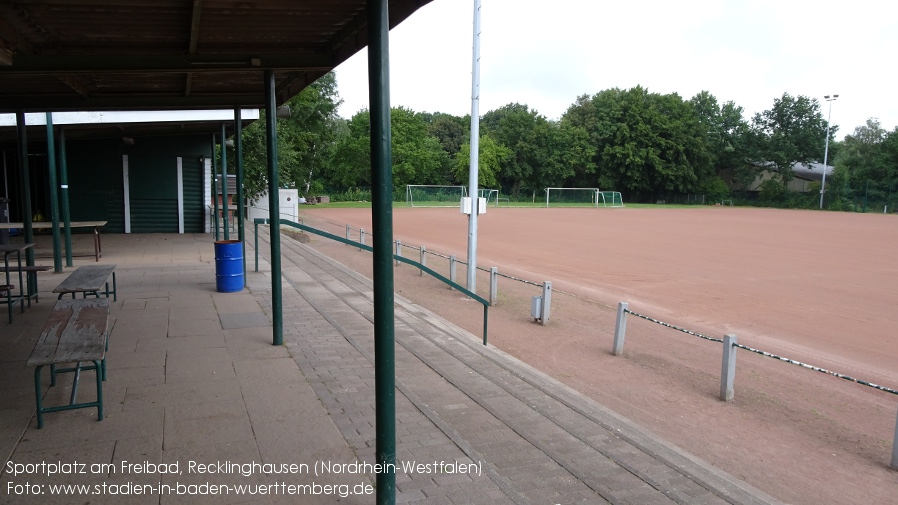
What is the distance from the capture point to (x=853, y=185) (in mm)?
62125

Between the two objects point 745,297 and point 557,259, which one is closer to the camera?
point 745,297

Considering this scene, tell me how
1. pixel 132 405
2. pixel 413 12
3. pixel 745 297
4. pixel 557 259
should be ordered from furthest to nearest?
pixel 557 259 → pixel 745 297 → pixel 132 405 → pixel 413 12

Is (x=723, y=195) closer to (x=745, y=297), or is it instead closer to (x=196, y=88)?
(x=745, y=297)

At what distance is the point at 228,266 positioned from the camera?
9.69 meters

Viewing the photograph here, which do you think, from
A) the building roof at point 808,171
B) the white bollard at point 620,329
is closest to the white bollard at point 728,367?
the white bollard at point 620,329

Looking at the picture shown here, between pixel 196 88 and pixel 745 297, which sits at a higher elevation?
pixel 196 88

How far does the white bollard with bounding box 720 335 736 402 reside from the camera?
23.2 feet

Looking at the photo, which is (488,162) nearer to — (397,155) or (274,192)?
(397,155)

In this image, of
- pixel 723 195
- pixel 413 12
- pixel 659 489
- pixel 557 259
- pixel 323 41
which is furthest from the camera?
pixel 723 195

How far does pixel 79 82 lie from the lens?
7805 millimetres

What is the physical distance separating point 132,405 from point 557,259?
1611 cm

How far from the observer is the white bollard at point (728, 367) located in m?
7.09

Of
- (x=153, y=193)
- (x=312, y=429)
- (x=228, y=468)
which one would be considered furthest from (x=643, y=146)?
(x=228, y=468)

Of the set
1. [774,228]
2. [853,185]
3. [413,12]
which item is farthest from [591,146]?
[413,12]
